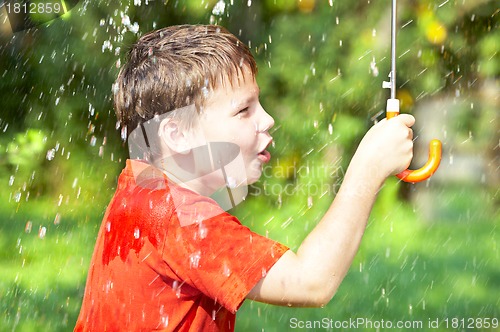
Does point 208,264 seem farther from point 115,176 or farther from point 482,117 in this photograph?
point 482,117

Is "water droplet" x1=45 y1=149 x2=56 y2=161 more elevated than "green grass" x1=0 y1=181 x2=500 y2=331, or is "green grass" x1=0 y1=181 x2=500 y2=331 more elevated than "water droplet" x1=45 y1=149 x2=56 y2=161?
"water droplet" x1=45 y1=149 x2=56 y2=161

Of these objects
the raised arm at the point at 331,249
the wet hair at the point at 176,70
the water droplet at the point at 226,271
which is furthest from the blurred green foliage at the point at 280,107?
the water droplet at the point at 226,271

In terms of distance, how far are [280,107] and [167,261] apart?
A: 9.43 ft

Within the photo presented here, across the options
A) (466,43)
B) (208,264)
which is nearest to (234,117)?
(208,264)

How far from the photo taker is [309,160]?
177 inches

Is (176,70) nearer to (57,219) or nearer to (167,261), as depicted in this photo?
(167,261)

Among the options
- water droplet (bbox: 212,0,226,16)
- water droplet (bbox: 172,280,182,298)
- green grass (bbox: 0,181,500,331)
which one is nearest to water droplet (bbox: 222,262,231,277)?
water droplet (bbox: 172,280,182,298)

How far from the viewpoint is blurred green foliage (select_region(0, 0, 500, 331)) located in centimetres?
419

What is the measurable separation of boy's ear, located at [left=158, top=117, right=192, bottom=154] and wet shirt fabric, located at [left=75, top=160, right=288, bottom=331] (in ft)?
0.37

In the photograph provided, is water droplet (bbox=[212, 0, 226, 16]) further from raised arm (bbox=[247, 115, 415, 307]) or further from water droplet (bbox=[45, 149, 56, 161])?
raised arm (bbox=[247, 115, 415, 307])

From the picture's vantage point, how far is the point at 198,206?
1574 millimetres

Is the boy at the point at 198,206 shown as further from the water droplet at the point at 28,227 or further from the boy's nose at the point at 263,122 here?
the water droplet at the point at 28,227

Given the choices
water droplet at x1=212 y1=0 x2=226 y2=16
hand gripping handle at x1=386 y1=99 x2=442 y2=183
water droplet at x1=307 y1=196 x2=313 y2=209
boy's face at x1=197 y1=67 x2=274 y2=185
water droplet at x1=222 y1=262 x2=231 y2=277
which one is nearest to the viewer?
water droplet at x1=222 y1=262 x2=231 y2=277

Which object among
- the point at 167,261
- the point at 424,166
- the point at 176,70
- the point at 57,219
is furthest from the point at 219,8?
the point at 167,261
